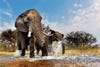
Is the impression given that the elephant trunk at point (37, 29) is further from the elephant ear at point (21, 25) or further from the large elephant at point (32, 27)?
the elephant ear at point (21, 25)

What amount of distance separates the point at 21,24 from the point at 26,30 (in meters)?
0.51

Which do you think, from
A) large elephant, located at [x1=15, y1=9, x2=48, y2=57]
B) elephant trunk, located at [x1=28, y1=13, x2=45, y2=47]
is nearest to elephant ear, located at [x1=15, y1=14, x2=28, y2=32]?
large elephant, located at [x1=15, y1=9, x2=48, y2=57]

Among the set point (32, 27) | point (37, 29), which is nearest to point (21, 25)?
point (32, 27)

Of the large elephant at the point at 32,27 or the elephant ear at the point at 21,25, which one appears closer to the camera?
the large elephant at the point at 32,27

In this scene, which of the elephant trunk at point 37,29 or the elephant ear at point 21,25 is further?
the elephant ear at point 21,25

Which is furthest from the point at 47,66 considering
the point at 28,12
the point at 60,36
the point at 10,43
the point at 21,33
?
the point at 10,43

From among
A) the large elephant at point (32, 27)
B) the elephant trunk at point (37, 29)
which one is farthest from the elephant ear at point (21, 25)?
the elephant trunk at point (37, 29)

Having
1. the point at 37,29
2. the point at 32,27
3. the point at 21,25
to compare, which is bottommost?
the point at 37,29

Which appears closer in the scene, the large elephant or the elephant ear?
the large elephant

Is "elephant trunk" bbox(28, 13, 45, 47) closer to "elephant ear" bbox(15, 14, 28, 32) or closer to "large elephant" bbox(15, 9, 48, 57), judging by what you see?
"large elephant" bbox(15, 9, 48, 57)

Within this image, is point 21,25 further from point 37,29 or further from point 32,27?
point 37,29

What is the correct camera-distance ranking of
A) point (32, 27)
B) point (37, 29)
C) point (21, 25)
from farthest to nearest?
point (21, 25) < point (32, 27) < point (37, 29)

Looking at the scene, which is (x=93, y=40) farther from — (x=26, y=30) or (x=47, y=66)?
(x=47, y=66)

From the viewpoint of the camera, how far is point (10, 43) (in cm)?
6462
